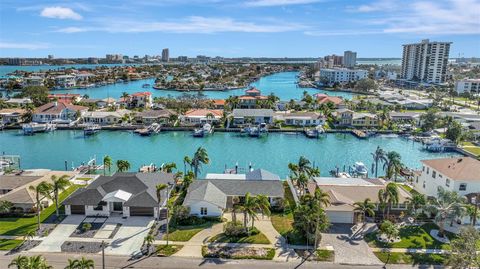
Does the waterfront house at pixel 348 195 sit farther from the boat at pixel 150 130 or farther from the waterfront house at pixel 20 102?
the waterfront house at pixel 20 102

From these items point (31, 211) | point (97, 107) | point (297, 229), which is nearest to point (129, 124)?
point (97, 107)

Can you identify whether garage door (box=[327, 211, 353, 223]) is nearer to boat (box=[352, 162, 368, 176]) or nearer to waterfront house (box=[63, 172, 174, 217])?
waterfront house (box=[63, 172, 174, 217])

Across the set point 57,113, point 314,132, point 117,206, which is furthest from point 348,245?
point 57,113

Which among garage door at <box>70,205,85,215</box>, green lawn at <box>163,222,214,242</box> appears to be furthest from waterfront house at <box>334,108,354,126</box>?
garage door at <box>70,205,85,215</box>

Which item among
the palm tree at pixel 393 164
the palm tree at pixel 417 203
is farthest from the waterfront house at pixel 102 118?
the palm tree at pixel 417 203

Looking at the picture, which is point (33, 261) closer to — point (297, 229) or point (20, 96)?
point (297, 229)

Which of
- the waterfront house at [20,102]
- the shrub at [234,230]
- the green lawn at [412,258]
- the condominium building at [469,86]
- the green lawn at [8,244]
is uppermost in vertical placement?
the condominium building at [469,86]

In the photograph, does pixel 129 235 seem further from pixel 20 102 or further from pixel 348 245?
pixel 20 102
